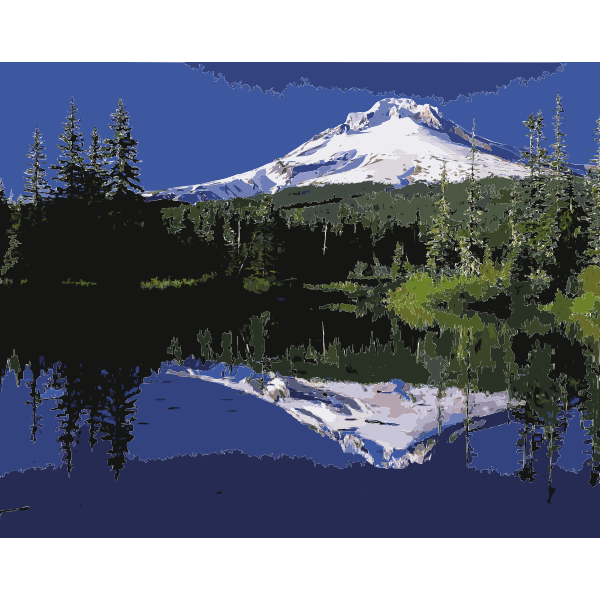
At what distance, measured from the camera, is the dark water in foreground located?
530 centimetres

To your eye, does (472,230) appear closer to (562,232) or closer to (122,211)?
(562,232)

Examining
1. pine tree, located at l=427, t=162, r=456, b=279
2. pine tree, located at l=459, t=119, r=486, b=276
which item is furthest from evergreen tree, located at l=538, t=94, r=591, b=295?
pine tree, located at l=427, t=162, r=456, b=279

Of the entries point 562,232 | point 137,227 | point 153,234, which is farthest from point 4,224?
point 562,232

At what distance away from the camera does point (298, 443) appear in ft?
25.3

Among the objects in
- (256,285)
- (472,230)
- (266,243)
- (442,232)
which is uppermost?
(442,232)

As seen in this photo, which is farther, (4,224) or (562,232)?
(4,224)

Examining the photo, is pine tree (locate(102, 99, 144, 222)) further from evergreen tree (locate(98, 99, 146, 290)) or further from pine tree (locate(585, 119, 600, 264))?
pine tree (locate(585, 119, 600, 264))

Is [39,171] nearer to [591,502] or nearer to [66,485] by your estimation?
[66,485]

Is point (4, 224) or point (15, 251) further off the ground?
point (4, 224)

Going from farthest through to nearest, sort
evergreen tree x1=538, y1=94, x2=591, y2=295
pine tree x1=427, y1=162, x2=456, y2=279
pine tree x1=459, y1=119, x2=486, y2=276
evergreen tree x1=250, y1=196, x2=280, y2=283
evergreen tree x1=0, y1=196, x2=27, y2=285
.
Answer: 1. evergreen tree x1=250, y1=196, x2=280, y2=283
2. pine tree x1=427, y1=162, x2=456, y2=279
3. evergreen tree x1=0, y1=196, x2=27, y2=285
4. pine tree x1=459, y1=119, x2=486, y2=276
5. evergreen tree x1=538, y1=94, x2=591, y2=295

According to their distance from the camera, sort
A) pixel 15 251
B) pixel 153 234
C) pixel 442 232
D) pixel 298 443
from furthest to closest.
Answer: pixel 442 232 → pixel 15 251 → pixel 153 234 → pixel 298 443

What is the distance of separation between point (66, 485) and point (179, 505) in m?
1.45

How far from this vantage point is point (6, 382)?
37.4ft
